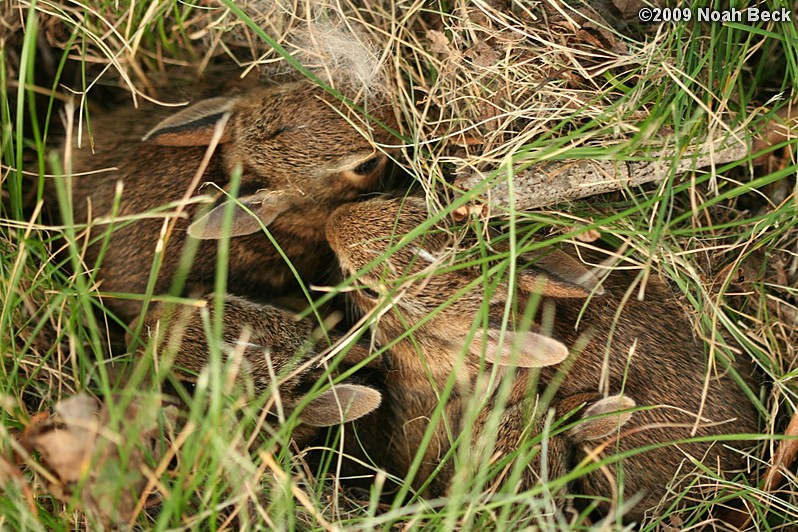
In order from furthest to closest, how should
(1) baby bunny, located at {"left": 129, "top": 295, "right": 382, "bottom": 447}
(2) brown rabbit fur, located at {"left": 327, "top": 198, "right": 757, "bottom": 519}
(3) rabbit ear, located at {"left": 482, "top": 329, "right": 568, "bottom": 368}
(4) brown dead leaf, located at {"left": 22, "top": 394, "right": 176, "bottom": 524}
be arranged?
(2) brown rabbit fur, located at {"left": 327, "top": 198, "right": 757, "bottom": 519}
(1) baby bunny, located at {"left": 129, "top": 295, "right": 382, "bottom": 447}
(3) rabbit ear, located at {"left": 482, "top": 329, "right": 568, "bottom": 368}
(4) brown dead leaf, located at {"left": 22, "top": 394, "right": 176, "bottom": 524}

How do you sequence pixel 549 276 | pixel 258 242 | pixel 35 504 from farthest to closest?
pixel 258 242 < pixel 549 276 < pixel 35 504

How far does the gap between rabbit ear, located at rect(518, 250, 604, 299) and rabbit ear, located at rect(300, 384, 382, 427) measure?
2.81ft

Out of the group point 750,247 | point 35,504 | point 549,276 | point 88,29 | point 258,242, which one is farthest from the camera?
point 258,242

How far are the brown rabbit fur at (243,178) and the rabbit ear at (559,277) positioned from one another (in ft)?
3.68

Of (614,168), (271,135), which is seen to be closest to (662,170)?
(614,168)

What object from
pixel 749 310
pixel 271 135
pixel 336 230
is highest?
pixel 271 135

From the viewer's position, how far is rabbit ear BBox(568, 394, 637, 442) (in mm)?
3518

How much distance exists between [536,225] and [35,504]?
2.33 metres

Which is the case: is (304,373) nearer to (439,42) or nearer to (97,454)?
(97,454)

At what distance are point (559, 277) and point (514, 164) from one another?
552mm

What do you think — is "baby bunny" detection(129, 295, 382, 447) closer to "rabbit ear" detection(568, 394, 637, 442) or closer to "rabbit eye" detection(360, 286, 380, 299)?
"rabbit eye" detection(360, 286, 380, 299)

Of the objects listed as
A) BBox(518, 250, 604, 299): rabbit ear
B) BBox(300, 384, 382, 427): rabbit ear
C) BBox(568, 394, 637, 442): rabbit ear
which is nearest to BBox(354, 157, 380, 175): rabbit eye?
BBox(518, 250, 604, 299): rabbit ear

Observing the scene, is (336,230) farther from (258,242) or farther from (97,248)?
(97,248)

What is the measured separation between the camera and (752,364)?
3961 mm
